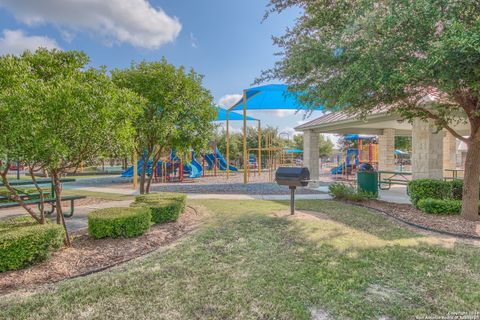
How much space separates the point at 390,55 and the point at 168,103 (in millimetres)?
5766

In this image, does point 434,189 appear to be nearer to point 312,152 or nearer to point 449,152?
point 312,152

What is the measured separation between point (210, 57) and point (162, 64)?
5.32 metres

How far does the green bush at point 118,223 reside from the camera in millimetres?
4945

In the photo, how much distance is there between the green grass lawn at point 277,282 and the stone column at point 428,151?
406 centimetres

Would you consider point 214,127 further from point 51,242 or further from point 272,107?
point 272,107

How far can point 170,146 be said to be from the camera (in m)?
9.09

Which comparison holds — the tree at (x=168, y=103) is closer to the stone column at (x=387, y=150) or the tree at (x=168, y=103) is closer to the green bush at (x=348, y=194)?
the green bush at (x=348, y=194)

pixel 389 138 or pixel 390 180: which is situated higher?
pixel 389 138

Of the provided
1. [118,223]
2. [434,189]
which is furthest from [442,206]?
[118,223]

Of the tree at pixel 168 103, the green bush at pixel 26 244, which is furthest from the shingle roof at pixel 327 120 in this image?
the green bush at pixel 26 244

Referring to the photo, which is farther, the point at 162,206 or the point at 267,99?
the point at 267,99

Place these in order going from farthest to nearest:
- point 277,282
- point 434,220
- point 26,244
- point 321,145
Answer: point 321,145 → point 434,220 → point 26,244 → point 277,282

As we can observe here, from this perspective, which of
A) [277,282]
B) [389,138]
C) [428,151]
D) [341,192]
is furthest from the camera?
[389,138]

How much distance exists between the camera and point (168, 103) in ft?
26.8
